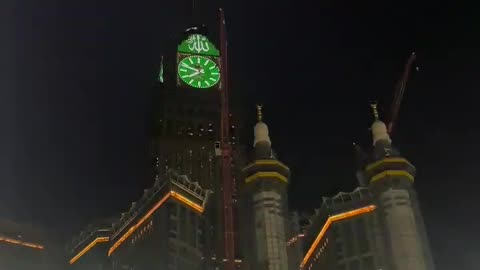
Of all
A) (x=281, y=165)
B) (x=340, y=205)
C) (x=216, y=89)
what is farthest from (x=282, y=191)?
(x=216, y=89)

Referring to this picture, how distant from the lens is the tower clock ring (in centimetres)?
11181

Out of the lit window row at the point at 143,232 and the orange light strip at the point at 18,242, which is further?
the orange light strip at the point at 18,242

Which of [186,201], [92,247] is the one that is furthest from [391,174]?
[92,247]

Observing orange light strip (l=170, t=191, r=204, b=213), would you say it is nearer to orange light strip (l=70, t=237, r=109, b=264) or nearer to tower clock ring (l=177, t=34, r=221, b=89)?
orange light strip (l=70, t=237, r=109, b=264)

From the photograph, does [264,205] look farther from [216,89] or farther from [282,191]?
[216,89]

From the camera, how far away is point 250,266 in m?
44.3

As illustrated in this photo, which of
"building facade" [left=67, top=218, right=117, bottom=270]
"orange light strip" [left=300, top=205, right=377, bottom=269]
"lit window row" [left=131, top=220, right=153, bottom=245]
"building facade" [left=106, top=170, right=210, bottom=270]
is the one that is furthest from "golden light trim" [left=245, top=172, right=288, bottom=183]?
"building facade" [left=67, top=218, right=117, bottom=270]

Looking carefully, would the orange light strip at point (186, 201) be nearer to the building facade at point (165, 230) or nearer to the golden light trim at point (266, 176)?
the building facade at point (165, 230)

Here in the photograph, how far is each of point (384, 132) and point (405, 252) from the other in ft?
34.5

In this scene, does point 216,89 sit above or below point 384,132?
above

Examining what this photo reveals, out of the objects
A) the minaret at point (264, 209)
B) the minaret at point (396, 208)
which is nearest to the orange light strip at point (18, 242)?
the minaret at point (264, 209)

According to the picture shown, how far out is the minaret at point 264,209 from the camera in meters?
43.3

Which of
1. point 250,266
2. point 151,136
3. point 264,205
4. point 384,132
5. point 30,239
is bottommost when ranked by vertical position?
point 250,266

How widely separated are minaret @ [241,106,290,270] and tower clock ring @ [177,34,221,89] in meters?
62.6
